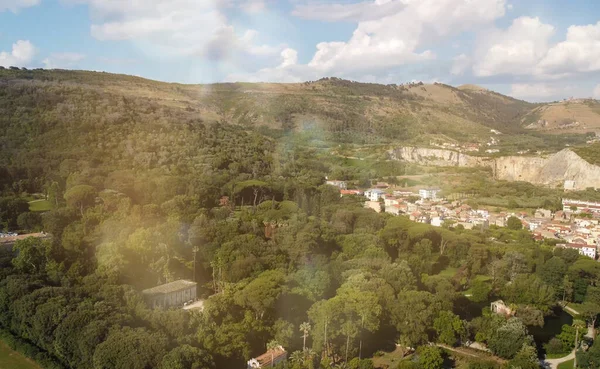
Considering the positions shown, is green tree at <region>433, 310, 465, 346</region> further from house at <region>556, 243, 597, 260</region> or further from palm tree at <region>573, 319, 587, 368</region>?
house at <region>556, 243, 597, 260</region>

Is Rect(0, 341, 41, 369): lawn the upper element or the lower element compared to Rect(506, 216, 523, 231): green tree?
lower

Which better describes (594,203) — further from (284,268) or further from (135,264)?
(135,264)

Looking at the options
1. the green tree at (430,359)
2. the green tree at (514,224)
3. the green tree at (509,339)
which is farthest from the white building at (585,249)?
the green tree at (430,359)

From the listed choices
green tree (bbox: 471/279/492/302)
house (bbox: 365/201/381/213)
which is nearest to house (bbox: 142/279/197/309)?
green tree (bbox: 471/279/492/302)

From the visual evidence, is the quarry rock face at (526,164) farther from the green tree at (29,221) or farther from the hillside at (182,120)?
the green tree at (29,221)

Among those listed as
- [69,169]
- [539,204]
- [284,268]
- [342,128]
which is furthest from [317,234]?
[342,128]

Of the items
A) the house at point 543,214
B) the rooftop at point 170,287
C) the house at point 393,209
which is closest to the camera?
the rooftop at point 170,287
